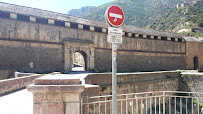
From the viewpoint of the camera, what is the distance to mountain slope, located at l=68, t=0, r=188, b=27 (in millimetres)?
68000

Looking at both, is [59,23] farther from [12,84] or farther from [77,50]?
[12,84]

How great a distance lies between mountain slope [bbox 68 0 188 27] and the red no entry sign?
213ft

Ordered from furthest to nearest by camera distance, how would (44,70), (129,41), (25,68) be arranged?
(129,41) < (44,70) < (25,68)

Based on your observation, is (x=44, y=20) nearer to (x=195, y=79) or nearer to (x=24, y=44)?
(x=24, y=44)

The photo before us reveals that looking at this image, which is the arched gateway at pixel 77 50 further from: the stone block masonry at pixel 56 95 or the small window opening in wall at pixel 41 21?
the stone block masonry at pixel 56 95

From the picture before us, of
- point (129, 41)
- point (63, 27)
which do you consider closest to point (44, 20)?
point (63, 27)

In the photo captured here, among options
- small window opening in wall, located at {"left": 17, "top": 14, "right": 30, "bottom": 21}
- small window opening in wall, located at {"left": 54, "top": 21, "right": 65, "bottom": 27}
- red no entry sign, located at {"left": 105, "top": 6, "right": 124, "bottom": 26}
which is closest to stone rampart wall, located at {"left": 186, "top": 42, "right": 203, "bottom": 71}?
small window opening in wall, located at {"left": 54, "top": 21, "right": 65, "bottom": 27}

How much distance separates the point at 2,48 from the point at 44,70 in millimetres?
4491

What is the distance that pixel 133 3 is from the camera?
270 feet

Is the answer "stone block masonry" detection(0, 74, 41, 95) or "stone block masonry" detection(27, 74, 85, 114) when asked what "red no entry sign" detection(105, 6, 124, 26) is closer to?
"stone block masonry" detection(27, 74, 85, 114)

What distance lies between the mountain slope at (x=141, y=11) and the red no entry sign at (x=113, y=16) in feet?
213

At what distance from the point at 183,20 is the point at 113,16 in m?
63.9

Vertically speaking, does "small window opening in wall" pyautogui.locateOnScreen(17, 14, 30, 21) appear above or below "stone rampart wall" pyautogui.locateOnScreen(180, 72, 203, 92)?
above

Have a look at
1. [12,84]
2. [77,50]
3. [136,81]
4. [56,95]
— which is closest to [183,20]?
[77,50]
